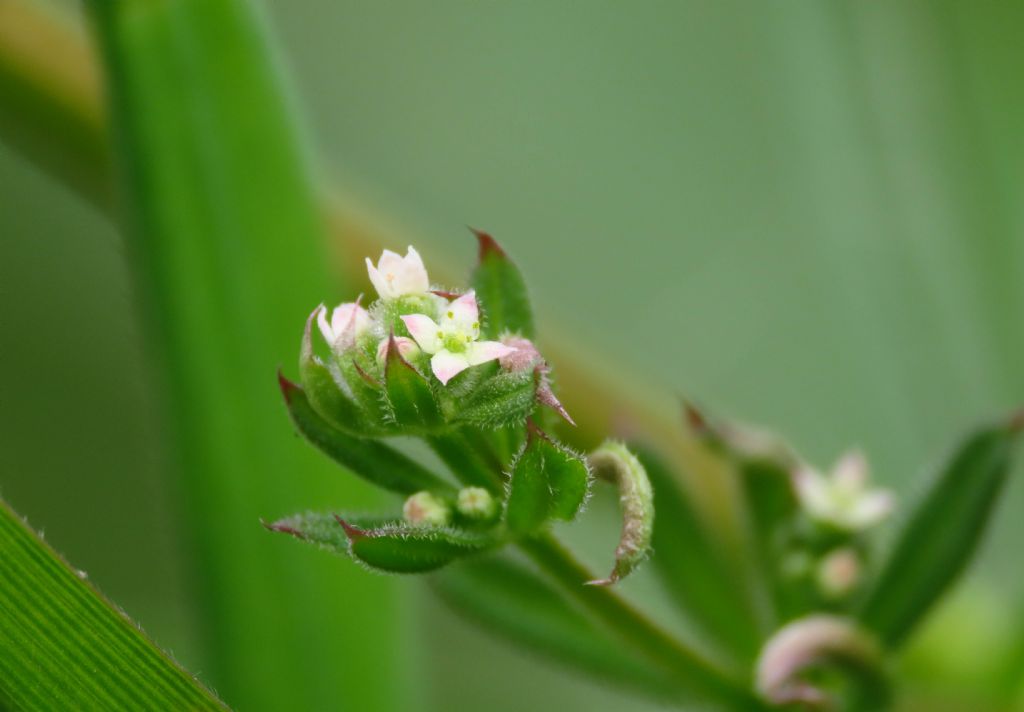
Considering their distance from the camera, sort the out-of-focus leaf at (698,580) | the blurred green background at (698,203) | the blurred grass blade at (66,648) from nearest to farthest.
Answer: the blurred grass blade at (66,648) < the out-of-focus leaf at (698,580) < the blurred green background at (698,203)

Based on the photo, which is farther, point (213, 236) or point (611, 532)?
point (611, 532)

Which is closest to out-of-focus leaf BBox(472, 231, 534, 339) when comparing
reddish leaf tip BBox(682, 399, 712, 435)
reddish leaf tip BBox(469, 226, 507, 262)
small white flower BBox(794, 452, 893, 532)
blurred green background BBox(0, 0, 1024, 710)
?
reddish leaf tip BBox(469, 226, 507, 262)

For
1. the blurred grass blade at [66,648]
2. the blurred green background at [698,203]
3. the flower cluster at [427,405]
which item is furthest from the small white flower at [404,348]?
the blurred green background at [698,203]

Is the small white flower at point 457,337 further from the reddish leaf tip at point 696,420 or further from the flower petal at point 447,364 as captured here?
the reddish leaf tip at point 696,420

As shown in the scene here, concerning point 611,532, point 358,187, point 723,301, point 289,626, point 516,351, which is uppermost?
point 516,351

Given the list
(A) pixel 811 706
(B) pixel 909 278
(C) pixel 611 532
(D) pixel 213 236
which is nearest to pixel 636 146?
(B) pixel 909 278

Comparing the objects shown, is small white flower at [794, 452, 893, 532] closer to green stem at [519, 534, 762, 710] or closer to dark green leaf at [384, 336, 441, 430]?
green stem at [519, 534, 762, 710]

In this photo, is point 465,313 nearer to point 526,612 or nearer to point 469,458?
point 469,458

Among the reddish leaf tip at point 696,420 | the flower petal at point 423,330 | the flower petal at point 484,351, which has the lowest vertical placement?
the reddish leaf tip at point 696,420

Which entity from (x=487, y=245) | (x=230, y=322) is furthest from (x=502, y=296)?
(x=230, y=322)

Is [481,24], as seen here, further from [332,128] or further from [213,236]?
[213,236]
